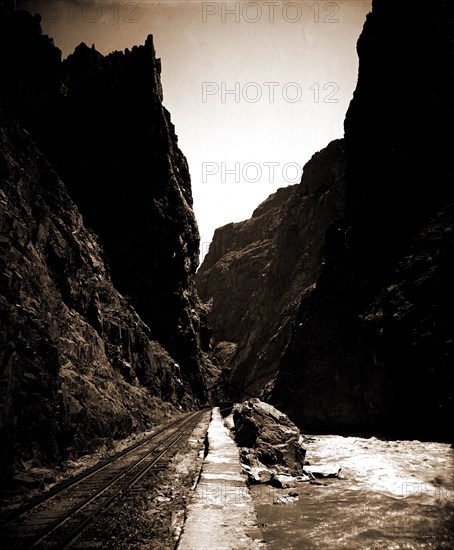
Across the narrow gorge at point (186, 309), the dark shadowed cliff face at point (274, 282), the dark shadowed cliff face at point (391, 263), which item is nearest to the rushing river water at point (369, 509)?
the narrow gorge at point (186, 309)

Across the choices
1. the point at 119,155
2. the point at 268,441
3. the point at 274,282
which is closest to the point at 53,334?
the point at 268,441

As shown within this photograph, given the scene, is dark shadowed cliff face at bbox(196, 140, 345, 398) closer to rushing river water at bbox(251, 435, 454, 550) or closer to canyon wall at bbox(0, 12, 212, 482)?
canyon wall at bbox(0, 12, 212, 482)

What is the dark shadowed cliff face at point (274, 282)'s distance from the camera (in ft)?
190

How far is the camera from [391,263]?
22.6 metres

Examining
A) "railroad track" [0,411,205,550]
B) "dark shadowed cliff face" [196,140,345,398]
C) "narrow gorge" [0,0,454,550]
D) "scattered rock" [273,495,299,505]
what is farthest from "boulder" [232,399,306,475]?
"dark shadowed cliff face" [196,140,345,398]

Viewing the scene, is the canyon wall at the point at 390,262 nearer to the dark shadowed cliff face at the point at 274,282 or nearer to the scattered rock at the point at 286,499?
the scattered rock at the point at 286,499

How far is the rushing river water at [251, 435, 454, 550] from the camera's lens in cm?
603

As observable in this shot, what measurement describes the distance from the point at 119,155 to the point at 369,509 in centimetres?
3969

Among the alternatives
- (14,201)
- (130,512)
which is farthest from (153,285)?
(130,512)

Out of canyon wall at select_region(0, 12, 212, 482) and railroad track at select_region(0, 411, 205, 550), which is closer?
railroad track at select_region(0, 411, 205, 550)

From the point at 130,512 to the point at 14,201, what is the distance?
528 inches

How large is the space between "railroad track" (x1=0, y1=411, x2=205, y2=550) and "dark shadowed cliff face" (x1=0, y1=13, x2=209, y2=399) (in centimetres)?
2565

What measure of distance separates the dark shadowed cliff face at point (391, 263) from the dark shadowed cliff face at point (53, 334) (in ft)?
45.4

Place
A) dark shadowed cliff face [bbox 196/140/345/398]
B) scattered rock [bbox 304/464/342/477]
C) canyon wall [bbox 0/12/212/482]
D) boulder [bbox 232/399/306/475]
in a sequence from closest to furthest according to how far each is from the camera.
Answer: scattered rock [bbox 304/464/342/477], canyon wall [bbox 0/12/212/482], boulder [bbox 232/399/306/475], dark shadowed cliff face [bbox 196/140/345/398]
